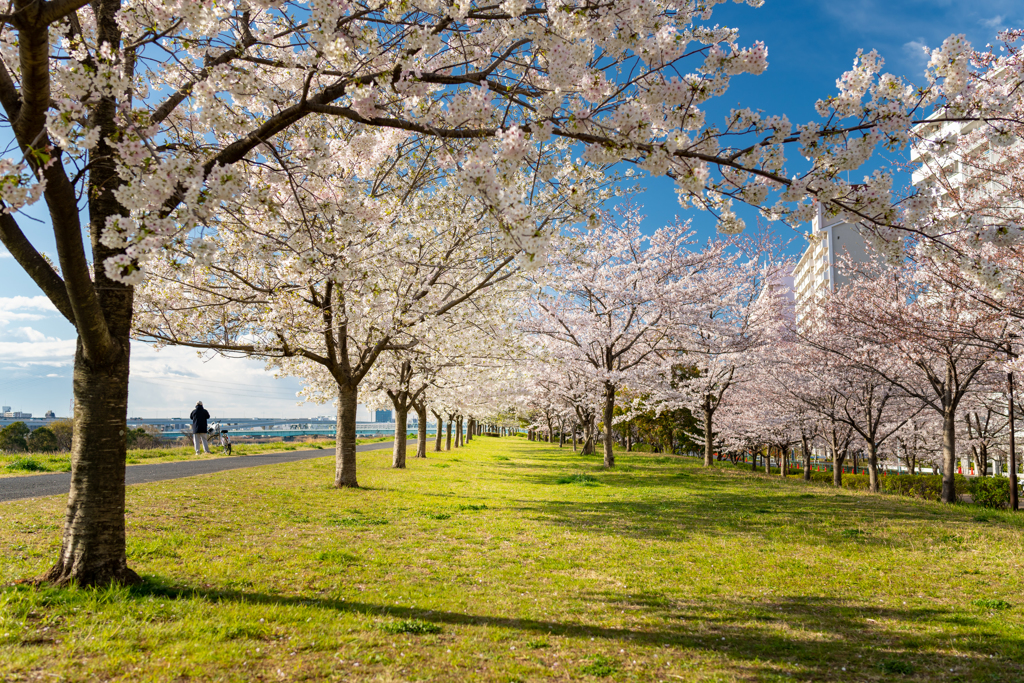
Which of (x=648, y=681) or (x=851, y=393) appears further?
(x=851, y=393)

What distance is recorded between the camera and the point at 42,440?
37.1m

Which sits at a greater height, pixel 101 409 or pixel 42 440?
pixel 101 409

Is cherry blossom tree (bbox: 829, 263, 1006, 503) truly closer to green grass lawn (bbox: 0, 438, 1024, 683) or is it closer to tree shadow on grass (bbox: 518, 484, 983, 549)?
tree shadow on grass (bbox: 518, 484, 983, 549)

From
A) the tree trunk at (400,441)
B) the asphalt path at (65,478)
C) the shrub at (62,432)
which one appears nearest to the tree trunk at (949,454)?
the tree trunk at (400,441)

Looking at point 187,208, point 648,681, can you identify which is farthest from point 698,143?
point 648,681

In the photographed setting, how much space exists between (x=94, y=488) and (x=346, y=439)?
32.6 ft

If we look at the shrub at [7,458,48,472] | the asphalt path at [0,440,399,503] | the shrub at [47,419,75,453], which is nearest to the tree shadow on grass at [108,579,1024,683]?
the asphalt path at [0,440,399,503]

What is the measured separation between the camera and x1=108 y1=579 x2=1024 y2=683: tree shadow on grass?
489 centimetres

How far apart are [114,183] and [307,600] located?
494cm

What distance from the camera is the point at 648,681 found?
177 inches

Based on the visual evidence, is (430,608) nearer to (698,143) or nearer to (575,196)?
(575,196)

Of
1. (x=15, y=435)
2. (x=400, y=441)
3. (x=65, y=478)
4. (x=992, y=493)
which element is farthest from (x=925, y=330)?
(x=15, y=435)

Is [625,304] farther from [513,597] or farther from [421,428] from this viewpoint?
[513,597]

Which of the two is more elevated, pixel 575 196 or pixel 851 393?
pixel 575 196
